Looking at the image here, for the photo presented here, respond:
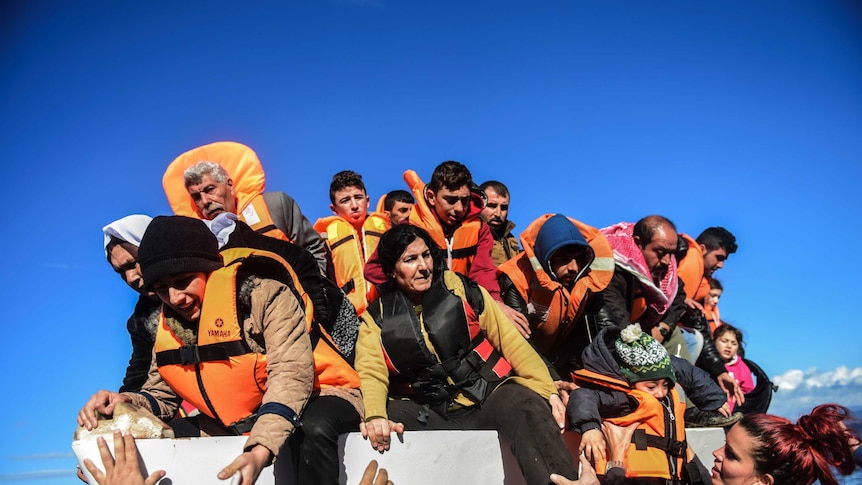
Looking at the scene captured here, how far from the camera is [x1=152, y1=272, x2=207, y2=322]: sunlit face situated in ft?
12.3

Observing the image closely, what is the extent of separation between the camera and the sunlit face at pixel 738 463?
140 inches

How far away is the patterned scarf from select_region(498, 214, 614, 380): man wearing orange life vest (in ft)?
1.79

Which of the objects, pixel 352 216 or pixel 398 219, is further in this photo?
pixel 398 219

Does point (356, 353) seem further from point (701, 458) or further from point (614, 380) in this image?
point (701, 458)

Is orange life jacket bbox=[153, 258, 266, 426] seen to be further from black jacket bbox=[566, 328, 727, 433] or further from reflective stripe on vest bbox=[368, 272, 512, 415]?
black jacket bbox=[566, 328, 727, 433]

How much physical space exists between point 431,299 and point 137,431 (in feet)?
6.33

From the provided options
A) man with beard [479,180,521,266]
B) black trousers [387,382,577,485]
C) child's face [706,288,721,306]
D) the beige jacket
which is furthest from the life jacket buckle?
child's face [706,288,721,306]

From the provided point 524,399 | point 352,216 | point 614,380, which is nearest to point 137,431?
point 524,399

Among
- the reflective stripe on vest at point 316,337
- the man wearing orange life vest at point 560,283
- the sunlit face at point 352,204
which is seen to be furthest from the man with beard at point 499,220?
the reflective stripe on vest at point 316,337

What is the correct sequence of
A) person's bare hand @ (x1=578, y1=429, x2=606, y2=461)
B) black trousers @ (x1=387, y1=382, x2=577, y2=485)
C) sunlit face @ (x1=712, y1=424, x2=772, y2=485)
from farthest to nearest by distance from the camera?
person's bare hand @ (x1=578, y1=429, x2=606, y2=461) → black trousers @ (x1=387, y1=382, x2=577, y2=485) → sunlit face @ (x1=712, y1=424, x2=772, y2=485)

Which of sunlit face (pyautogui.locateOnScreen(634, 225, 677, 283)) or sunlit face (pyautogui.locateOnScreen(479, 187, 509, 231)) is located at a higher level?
sunlit face (pyautogui.locateOnScreen(479, 187, 509, 231))

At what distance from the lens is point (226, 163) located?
20.6ft

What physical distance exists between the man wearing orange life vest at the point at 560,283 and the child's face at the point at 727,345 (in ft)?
12.1

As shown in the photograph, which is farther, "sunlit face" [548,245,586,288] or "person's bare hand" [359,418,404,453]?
"sunlit face" [548,245,586,288]
